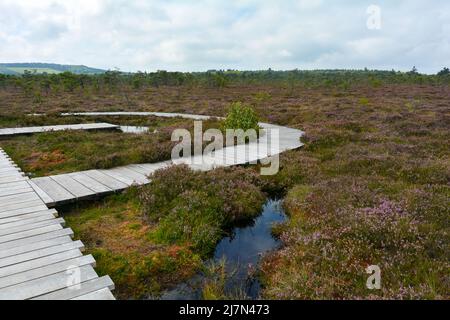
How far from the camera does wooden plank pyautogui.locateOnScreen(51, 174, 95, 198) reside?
751 centimetres

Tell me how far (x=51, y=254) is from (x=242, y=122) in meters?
10.7

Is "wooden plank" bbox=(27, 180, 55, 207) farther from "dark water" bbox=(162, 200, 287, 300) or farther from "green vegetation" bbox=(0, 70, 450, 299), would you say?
"dark water" bbox=(162, 200, 287, 300)

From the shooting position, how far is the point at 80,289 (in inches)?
156

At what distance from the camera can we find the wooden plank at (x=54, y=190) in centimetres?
715

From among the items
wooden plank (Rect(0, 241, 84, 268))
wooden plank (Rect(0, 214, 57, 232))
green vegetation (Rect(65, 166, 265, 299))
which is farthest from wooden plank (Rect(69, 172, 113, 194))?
wooden plank (Rect(0, 241, 84, 268))

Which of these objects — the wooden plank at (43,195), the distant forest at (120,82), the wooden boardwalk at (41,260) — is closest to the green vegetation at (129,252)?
the wooden plank at (43,195)

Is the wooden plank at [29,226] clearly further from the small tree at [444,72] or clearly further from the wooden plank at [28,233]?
the small tree at [444,72]

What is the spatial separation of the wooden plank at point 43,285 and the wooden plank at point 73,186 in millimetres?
3439

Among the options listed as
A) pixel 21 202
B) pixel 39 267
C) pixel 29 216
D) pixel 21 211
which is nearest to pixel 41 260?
pixel 39 267

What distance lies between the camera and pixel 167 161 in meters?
10.9

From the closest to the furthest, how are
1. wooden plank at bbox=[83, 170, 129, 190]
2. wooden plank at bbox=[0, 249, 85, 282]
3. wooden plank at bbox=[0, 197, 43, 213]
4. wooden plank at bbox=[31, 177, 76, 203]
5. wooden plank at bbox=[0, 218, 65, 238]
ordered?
wooden plank at bbox=[0, 249, 85, 282] → wooden plank at bbox=[0, 218, 65, 238] → wooden plank at bbox=[0, 197, 43, 213] → wooden plank at bbox=[31, 177, 76, 203] → wooden plank at bbox=[83, 170, 129, 190]

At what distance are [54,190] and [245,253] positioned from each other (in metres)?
5.02

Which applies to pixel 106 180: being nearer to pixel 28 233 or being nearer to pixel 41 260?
pixel 28 233
